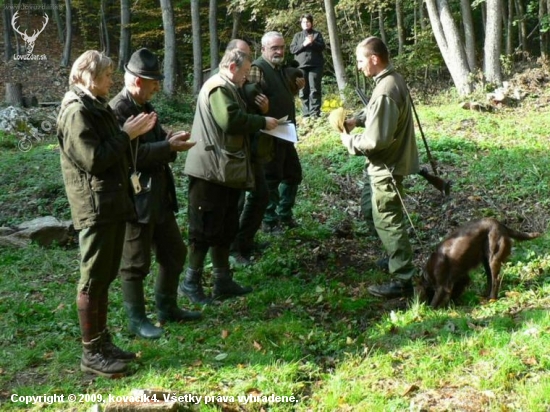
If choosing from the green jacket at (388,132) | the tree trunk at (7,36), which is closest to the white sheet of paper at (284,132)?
the green jacket at (388,132)

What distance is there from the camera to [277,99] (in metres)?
7.05

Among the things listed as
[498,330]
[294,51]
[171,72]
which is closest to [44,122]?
[171,72]

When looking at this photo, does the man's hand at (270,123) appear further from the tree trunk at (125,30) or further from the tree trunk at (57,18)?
the tree trunk at (57,18)

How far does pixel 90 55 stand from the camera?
4.07 meters

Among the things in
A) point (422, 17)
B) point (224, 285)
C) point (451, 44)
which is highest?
point (422, 17)

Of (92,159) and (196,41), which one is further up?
(196,41)

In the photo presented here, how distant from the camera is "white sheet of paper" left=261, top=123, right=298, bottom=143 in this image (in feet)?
19.8

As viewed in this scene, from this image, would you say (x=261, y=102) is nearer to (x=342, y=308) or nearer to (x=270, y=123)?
(x=270, y=123)

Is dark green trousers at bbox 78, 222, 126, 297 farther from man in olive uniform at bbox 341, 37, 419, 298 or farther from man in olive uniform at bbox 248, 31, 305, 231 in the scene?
man in olive uniform at bbox 248, 31, 305, 231

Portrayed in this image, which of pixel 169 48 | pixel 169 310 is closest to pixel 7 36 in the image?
pixel 169 48

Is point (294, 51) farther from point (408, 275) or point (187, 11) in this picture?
point (187, 11)

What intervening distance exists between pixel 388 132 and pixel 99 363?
3.00 m

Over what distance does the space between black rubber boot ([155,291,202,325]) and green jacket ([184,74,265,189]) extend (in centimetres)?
113

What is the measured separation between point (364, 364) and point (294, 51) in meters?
10.3
